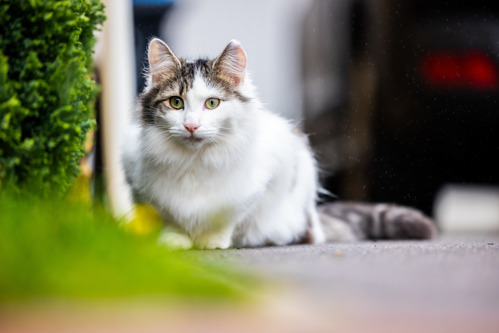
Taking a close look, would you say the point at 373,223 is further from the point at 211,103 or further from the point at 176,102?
the point at 176,102

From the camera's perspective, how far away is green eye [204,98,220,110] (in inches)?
116

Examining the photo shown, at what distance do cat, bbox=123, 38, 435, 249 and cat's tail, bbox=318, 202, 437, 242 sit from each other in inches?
27.8

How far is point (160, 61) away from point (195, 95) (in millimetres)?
274

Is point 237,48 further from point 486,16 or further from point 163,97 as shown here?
point 486,16

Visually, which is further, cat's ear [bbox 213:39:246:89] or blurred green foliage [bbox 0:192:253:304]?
cat's ear [bbox 213:39:246:89]

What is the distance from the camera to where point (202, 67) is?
304 cm

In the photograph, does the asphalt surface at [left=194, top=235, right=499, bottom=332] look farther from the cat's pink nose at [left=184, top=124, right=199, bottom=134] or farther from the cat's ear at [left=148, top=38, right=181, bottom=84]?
the cat's ear at [left=148, top=38, right=181, bottom=84]

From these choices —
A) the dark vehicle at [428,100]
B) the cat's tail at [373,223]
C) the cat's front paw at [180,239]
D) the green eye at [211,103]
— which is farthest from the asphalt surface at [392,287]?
the dark vehicle at [428,100]

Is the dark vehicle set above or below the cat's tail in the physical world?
above

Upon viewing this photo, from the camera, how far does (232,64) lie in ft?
9.97

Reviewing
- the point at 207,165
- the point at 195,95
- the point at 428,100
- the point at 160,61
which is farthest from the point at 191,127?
the point at 428,100

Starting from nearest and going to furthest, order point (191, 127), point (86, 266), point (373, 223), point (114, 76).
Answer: point (86, 266) < point (191, 127) < point (373, 223) < point (114, 76)

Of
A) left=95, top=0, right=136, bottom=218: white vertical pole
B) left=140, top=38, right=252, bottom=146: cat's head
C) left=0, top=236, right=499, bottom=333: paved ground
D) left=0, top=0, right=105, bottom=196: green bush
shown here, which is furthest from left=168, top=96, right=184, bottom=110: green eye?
left=95, top=0, right=136, bottom=218: white vertical pole

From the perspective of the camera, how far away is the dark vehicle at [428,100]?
4.32m
